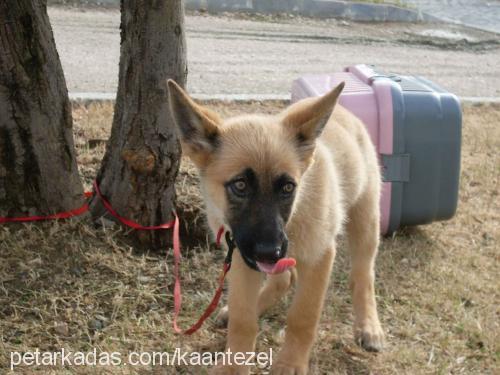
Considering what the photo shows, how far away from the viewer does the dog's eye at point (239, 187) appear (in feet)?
9.59

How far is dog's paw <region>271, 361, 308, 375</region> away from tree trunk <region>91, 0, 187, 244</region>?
4.80 ft

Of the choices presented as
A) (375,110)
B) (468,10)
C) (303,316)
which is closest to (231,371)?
(303,316)

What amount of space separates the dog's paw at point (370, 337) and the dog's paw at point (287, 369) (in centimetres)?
44

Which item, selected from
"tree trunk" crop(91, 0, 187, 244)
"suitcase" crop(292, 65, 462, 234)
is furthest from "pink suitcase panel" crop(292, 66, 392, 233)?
"tree trunk" crop(91, 0, 187, 244)

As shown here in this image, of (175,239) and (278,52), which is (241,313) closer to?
(175,239)

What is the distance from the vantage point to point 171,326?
3596 millimetres

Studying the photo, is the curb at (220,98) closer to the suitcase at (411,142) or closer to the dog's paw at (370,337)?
the suitcase at (411,142)

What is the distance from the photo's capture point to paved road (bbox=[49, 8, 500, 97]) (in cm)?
906

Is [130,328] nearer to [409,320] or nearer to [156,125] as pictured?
[156,125]

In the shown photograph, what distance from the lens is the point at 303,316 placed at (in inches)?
128

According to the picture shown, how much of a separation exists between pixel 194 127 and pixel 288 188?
514 mm

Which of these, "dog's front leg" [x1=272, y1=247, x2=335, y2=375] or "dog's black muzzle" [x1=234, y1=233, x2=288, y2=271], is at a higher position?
"dog's black muzzle" [x1=234, y1=233, x2=288, y2=271]

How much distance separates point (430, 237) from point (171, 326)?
2.17m

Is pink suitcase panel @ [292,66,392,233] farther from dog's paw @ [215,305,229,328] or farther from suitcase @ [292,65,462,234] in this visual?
dog's paw @ [215,305,229,328]
